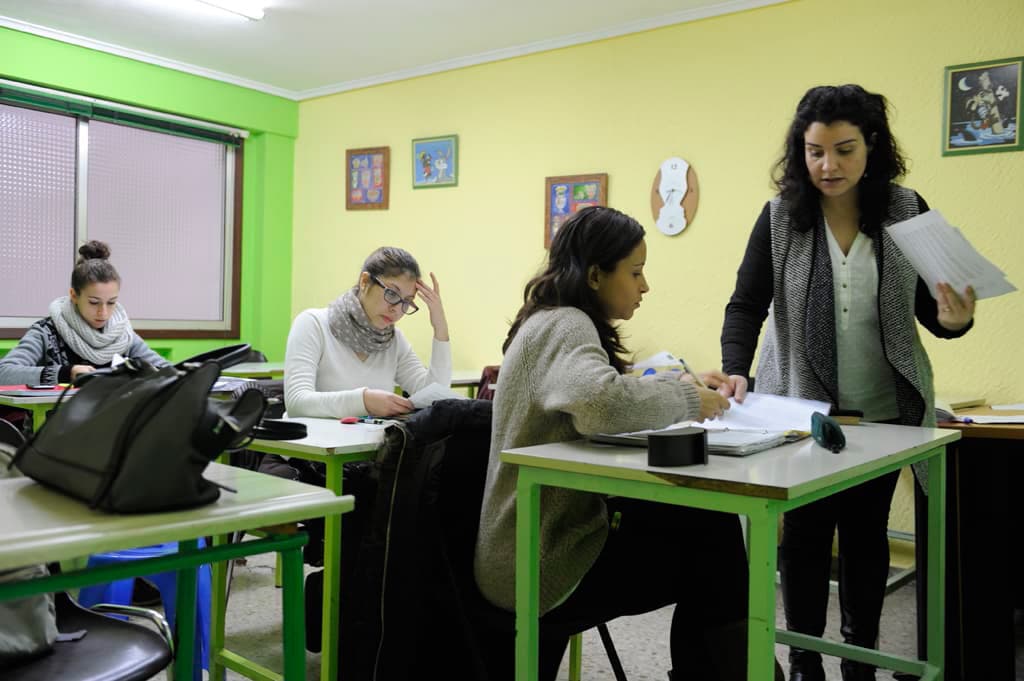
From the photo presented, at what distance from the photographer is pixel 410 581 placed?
1521 mm

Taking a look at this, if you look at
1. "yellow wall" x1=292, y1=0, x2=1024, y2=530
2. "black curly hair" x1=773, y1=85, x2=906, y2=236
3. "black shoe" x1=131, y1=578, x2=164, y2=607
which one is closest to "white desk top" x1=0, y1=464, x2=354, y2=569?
"black curly hair" x1=773, y1=85, x2=906, y2=236

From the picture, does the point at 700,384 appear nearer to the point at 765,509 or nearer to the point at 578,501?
the point at 578,501

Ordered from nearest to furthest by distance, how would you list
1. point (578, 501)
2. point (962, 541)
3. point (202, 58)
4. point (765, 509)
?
point (765, 509)
point (578, 501)
point (962, 541)
point (202, 58)

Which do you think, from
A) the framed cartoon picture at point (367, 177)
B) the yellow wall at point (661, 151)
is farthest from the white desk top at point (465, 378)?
the framed cartoon picture at point (367, 177)

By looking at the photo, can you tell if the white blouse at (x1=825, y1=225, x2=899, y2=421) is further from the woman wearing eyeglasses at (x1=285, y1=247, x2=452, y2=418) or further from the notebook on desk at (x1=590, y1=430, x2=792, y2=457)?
the woman wearing eyeglasses at (x1=285, y1=247, x2=452, y2=418)

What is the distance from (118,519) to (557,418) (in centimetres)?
75

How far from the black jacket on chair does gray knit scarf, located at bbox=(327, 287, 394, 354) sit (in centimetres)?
100

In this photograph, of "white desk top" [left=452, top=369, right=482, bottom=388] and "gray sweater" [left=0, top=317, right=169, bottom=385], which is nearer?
"gray sweater" [left=0, top=317, right=169, bottom=385]

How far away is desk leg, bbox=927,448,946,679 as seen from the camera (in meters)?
1.71

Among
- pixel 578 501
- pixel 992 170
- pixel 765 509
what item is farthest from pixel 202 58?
pixel 765 509

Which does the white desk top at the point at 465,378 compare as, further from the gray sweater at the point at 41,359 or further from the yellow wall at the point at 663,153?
the gray sweater at the point at 41,359

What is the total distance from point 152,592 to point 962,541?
2.35m

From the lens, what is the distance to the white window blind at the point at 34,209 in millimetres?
4414

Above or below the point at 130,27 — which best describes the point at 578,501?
below
